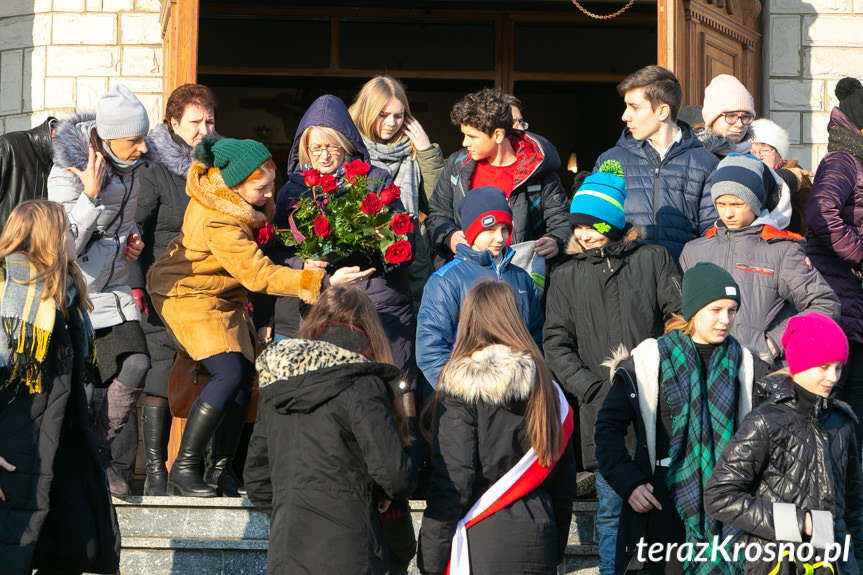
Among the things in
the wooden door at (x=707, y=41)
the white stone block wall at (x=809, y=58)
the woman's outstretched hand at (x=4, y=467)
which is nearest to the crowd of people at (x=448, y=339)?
the woman's outstretched hand at (x=4, y=467)

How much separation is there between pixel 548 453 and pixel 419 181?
286 cm

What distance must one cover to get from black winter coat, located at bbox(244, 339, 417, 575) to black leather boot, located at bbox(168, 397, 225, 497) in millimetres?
1488

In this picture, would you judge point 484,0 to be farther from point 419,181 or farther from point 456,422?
point 456,422

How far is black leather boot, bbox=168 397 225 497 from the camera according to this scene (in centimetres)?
561

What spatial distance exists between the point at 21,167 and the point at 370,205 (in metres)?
2.29

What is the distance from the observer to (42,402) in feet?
15.4

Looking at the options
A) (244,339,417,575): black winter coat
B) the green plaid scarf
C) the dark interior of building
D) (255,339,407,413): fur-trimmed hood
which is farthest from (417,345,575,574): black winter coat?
the dark interior of building

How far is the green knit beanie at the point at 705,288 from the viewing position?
4.77 m

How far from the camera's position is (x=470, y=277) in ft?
18.0

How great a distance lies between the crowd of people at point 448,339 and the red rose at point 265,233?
0.05 metres

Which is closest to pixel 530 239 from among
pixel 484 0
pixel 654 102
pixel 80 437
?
pixel 654 102

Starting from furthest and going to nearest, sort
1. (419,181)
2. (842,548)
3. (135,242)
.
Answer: (419,181) → (135,242) → (842,548)

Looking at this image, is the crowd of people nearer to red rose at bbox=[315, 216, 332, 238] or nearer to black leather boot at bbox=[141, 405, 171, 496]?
black leather boot at bbox=[141, 405, 171, 496]

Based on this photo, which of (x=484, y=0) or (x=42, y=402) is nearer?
(x=42, y=402)
